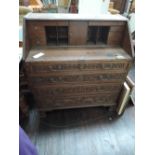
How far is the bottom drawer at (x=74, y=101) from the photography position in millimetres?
1496

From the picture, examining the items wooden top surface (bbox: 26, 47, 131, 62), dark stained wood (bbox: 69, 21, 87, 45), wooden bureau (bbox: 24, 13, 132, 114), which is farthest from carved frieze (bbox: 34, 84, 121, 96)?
dark stained wood (bbox: 69, 21, 87, 45)

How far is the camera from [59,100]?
151 cm

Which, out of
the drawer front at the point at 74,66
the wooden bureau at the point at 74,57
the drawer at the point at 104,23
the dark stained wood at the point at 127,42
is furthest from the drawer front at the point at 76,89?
the drawer at the point at 104,23

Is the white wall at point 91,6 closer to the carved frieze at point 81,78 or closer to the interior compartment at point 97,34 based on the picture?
the interior compartment at point 97,34

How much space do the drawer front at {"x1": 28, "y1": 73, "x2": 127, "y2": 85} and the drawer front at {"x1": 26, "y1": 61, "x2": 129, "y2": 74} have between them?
69 millimetres

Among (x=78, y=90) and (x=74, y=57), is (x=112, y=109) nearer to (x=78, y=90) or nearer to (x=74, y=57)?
(x=78, y=90)

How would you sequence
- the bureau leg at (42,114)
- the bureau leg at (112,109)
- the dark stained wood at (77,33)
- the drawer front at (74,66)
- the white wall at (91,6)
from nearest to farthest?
the drawer front at (74,66), the dark stained wood at (77,33), the bureau leg at (42,114), the bureau leg at (112,109), the white wall at (91,6)

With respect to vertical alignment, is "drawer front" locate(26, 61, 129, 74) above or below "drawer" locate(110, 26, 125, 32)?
below

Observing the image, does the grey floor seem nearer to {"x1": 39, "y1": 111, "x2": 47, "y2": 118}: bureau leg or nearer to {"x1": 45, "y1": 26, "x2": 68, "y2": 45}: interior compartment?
{"x1": 39, "y1": 111, "x2": 47, "y2": 118}: bureau leg

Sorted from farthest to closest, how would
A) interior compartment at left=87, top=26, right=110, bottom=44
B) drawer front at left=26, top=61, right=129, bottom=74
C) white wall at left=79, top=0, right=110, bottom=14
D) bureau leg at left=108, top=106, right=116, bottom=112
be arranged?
1. white wall at left=79, top=0, right=110, bottom=14
2. bureau leg at left=108, top=106, right=116, bottom=112
3. interior compartment at left=87, top=26, right=110, bottom=44
4. drawer front at left=26, top=61, right=129, bottom=74

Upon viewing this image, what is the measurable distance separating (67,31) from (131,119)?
125 centimetres

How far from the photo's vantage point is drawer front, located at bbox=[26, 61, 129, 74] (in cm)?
120

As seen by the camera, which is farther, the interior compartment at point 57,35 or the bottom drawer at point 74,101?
the bottom drawer at point 74,101
